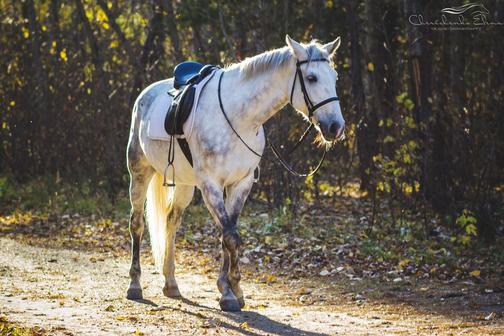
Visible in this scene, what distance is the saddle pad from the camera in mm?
7516

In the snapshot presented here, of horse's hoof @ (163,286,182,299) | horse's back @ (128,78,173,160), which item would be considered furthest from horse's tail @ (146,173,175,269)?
horse's back @ (128,78,173,160)

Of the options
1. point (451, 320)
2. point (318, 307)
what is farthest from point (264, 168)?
point (451, 320)

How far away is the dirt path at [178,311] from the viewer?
6461 millimetres

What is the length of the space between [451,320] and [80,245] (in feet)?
20.4

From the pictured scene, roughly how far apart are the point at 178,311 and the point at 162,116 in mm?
1907

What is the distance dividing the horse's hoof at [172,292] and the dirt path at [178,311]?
6cm

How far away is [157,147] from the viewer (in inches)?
317

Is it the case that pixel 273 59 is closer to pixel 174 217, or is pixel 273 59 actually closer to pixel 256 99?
pixel 256 99

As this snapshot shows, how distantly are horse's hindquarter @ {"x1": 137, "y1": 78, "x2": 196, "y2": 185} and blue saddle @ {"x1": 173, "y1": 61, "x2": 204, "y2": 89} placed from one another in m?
0.30

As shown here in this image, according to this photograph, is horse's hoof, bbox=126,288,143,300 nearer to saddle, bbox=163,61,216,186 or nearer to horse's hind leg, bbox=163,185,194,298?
horse's hind leg, bbox=163,185,194,298

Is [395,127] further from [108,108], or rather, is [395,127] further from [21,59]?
[21,59]

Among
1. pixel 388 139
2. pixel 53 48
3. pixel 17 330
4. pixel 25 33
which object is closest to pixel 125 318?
pixel 17 330

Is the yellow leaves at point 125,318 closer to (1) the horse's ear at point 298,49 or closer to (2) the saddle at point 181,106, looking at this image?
(2) the saddle at point 181,106

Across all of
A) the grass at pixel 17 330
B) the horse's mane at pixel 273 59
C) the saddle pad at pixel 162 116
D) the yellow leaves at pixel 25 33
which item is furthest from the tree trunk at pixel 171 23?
the grass at pixel 17 330
